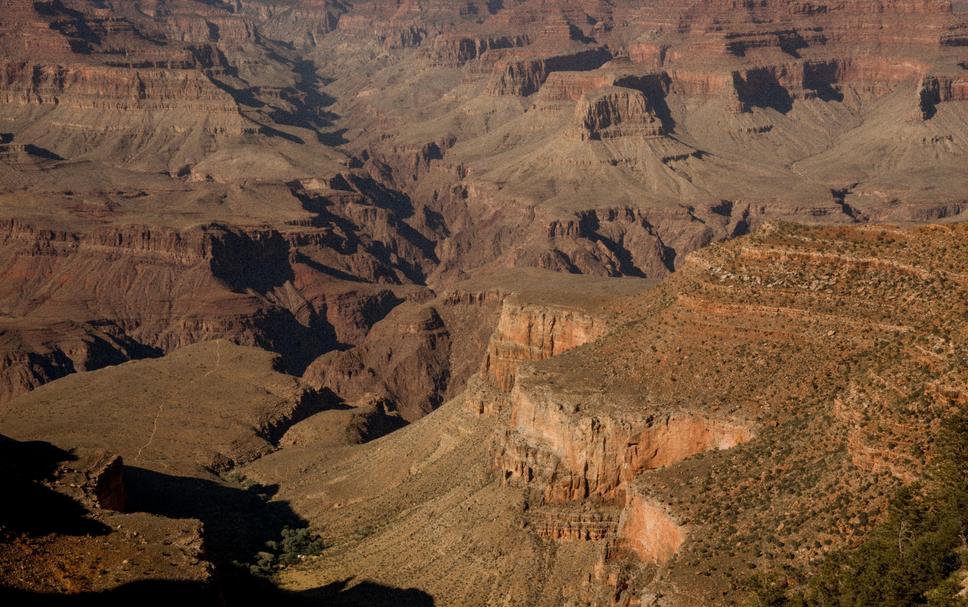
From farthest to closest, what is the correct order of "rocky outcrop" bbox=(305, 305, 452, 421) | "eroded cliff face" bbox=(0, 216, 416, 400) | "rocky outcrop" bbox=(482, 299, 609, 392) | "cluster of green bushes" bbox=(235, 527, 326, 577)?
"eroded cliff face" bbox=(0, 216, 416, 400), "rocky outcrop" bbox=(305, 305, 452, 421), "rocky outcrop" bbox=(482, 299, 609, 392), "cluster of green bushes" bbox=(235, 527, 326, 577)

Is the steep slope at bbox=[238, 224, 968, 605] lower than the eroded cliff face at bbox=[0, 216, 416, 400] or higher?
higher

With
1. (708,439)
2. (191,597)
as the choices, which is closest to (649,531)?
(708,439)

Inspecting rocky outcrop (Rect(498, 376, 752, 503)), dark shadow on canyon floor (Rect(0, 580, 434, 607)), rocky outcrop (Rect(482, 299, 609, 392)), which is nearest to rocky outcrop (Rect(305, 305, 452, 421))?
rocky outcrop (Rect(482, 299, 609, 392))

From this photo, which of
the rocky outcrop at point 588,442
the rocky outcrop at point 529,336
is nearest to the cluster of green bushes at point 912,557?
the rocky outcrop at point 588,442

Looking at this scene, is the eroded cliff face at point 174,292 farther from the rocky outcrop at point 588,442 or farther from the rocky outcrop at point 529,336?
the rocky outcrop at point 588,442

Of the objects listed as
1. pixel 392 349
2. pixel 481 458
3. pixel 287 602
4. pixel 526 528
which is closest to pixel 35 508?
pixel 287 602

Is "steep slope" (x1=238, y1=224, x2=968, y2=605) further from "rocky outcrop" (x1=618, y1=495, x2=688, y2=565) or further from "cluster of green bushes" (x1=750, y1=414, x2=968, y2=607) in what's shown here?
"cluster of green bushes" (x1=750, y1=414, x2=968, y2=607)

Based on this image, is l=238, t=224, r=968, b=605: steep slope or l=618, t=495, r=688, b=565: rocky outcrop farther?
l=618, t=495, r=688, b=565: rocky outcrop
